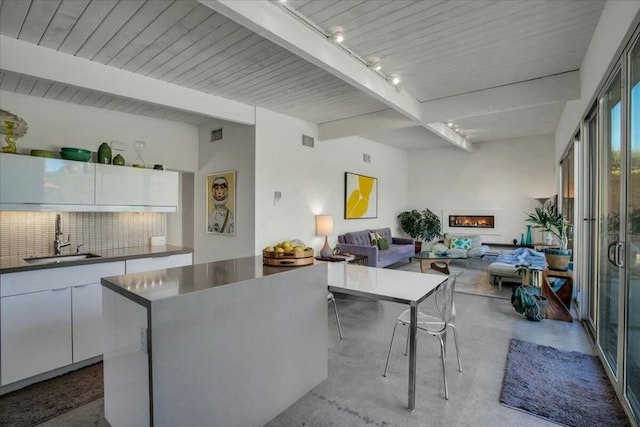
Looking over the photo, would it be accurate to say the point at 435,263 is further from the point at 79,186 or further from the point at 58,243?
the point at 58,243

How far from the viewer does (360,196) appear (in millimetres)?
7184

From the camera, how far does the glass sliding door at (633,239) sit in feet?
6.20

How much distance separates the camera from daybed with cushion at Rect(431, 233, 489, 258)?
7.18 metres

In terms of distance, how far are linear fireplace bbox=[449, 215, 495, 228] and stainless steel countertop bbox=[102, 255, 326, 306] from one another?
7.57 m

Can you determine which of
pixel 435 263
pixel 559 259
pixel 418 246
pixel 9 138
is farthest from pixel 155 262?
pixel 418 246

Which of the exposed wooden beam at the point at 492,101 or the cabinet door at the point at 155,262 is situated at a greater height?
the exposed wooden beam at the point at 492,101

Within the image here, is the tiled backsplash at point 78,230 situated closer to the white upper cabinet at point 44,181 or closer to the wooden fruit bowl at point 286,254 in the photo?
the white upper cabinet at point 44,181

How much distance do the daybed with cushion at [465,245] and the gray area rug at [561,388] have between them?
13.7 feet

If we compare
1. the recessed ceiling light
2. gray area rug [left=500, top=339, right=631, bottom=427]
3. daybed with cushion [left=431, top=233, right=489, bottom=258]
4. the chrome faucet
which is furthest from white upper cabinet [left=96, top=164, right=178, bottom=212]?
daybed with cushion [left=431, top=233, right=489, bottom=258]

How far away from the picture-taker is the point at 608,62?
7.73 feet

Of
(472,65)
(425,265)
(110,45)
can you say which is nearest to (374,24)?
(472,65)

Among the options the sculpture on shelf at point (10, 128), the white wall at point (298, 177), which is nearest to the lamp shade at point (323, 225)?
the white wall at point (298, 177)

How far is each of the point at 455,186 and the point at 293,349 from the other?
7.90 m

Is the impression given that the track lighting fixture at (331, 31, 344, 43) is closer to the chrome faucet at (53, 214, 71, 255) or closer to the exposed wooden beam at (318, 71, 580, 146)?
the exposed wooden beam at (318, 71, 580, 146)
